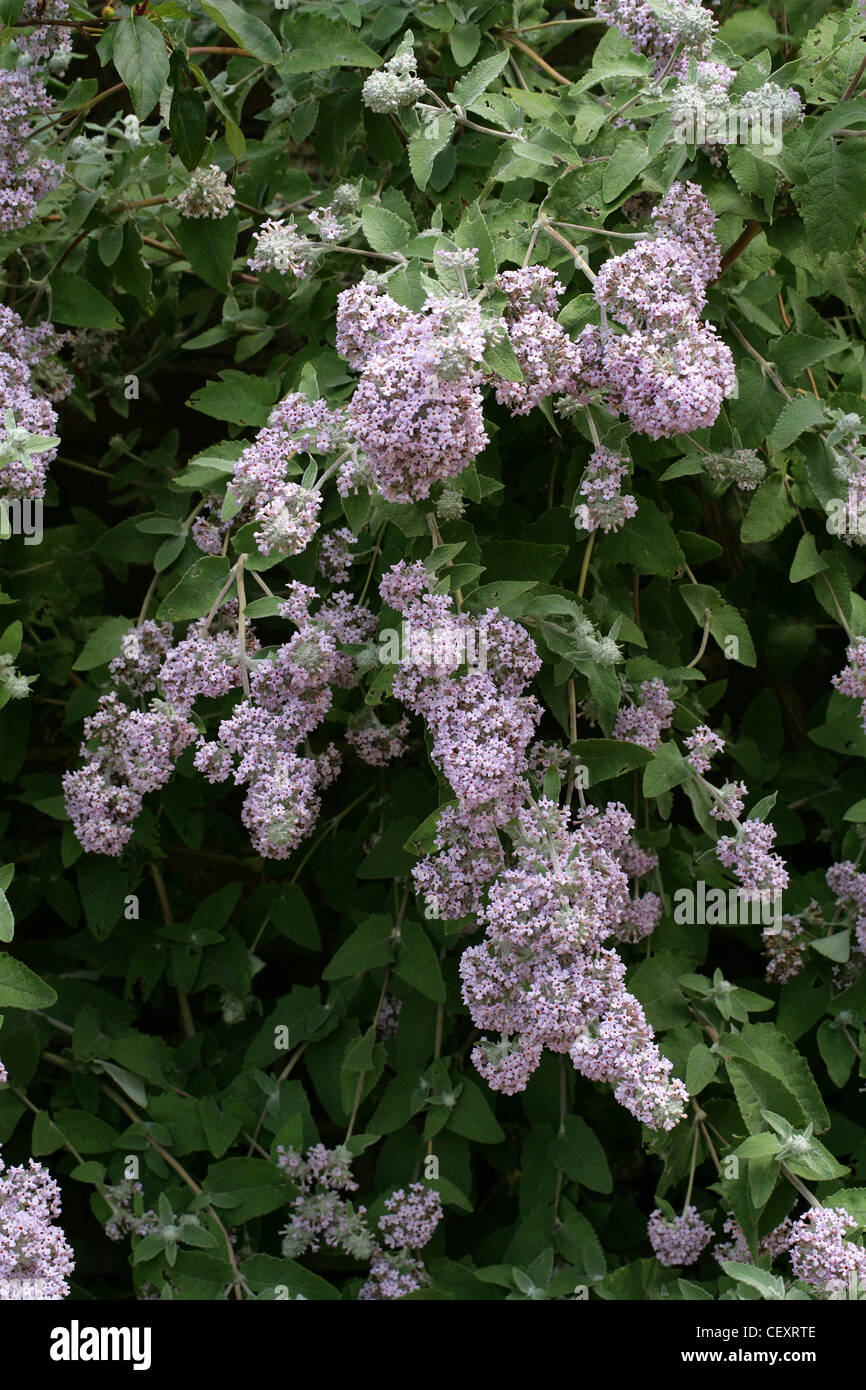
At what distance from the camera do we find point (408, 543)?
10.4 ft

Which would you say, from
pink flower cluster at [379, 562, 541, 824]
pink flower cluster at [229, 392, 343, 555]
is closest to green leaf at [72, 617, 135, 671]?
pink flower cluster at [229, 392, 343, 555]

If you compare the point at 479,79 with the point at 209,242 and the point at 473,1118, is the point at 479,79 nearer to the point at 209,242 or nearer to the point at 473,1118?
the point at 209,242

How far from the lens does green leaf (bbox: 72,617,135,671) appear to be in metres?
3.56

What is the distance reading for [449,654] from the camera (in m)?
2.60

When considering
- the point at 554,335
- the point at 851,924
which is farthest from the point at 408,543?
the point at 851,924

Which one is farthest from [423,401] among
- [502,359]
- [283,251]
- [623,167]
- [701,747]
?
[701,747]

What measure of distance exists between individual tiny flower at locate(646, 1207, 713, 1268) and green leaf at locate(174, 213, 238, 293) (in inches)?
110

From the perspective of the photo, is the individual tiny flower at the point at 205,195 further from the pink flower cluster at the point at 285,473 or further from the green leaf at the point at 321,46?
the pink flower cluster at the point at 285,473

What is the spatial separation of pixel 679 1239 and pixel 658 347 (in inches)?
83.2

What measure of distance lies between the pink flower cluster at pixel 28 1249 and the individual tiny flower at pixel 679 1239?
1.39 meters

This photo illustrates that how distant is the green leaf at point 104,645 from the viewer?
11.7 ft

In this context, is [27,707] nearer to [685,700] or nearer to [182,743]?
[182,743]

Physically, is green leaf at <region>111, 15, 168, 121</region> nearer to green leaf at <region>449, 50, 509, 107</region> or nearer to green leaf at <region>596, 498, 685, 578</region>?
green leaf at <region>449, 50, 509, 107</region>

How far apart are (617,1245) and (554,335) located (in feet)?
8.37
